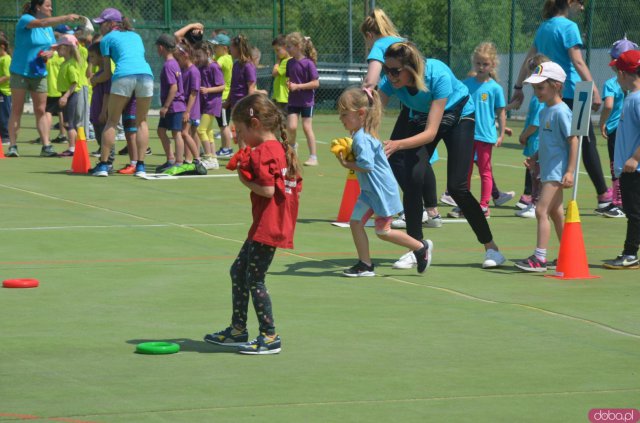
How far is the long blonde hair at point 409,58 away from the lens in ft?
31.3

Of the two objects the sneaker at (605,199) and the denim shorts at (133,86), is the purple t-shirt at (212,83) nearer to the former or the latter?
the denim shorts at (133,86)

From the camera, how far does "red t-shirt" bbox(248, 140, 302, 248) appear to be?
22.6 feet

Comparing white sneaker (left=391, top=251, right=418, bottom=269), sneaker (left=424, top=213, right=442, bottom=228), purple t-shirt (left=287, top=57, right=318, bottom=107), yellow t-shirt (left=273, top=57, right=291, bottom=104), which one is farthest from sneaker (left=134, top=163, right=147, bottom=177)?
white sneaker (left=391, top=251, right=418, bottom=269)

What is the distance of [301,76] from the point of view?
718 inches

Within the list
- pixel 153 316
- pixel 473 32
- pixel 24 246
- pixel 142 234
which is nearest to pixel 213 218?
pixel 142 234

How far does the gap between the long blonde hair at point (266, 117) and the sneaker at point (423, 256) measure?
2.71m

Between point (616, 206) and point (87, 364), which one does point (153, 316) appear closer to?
point (87, 364)

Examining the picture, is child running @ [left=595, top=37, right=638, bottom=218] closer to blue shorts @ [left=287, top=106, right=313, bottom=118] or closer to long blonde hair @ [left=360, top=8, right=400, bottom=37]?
long blonde hair @ [left=360, top=8, right=400, bottom=37]

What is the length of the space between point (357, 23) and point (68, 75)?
2200cm

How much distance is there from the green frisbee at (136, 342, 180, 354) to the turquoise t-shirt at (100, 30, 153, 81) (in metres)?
9.53

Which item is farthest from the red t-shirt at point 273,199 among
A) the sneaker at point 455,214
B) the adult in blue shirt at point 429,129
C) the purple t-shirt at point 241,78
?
the purple t-shirt at point 241,78

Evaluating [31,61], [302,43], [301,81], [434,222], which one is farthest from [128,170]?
[434,222]

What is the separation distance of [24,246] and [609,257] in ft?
17.6

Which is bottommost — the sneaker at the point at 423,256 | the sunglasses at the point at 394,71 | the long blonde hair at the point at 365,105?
the sneaker at the point at 423,256
